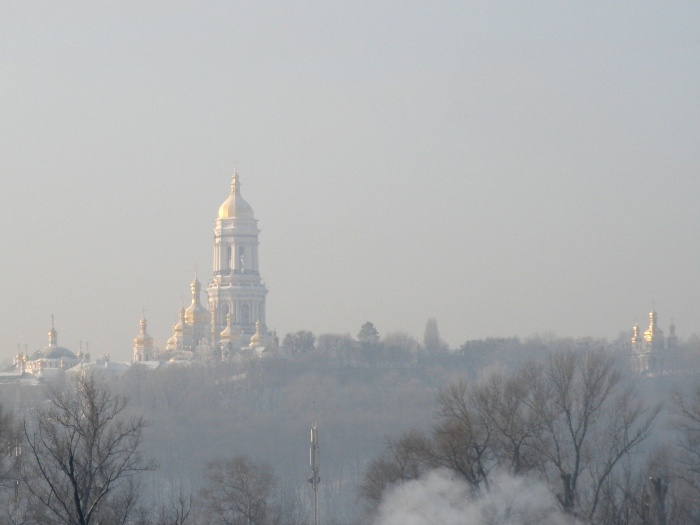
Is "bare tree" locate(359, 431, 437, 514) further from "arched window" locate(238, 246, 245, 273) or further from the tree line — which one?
"arched window" locate(238, 246, 245, 273)

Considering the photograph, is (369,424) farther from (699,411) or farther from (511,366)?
(699,411)

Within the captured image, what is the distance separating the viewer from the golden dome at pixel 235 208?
141625mm

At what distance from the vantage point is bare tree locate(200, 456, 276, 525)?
4803 cm

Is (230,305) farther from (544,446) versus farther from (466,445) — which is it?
(466,445)

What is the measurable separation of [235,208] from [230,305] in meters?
7.97

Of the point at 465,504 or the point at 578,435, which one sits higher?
the point at 578,435

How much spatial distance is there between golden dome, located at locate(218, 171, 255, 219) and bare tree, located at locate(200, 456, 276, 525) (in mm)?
86660

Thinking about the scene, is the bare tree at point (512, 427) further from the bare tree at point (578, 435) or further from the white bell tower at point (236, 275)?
the white bell tower at point (236, 275)

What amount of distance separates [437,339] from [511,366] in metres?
19.3

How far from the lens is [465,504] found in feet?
123

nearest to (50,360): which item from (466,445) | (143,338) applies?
(143,338)

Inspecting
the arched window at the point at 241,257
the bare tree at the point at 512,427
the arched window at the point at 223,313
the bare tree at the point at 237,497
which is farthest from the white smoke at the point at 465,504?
the arched window at the point at 241,257

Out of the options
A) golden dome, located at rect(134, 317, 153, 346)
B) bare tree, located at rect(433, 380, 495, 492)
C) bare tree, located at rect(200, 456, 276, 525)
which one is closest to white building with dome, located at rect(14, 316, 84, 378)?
golden dome, located at rect(134, 317, 153, 346)

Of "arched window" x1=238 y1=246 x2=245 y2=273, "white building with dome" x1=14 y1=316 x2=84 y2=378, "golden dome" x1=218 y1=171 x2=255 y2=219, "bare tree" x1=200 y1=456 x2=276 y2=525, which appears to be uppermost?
"golden dome" x1=218 y1=171 x2=255 y2=219
